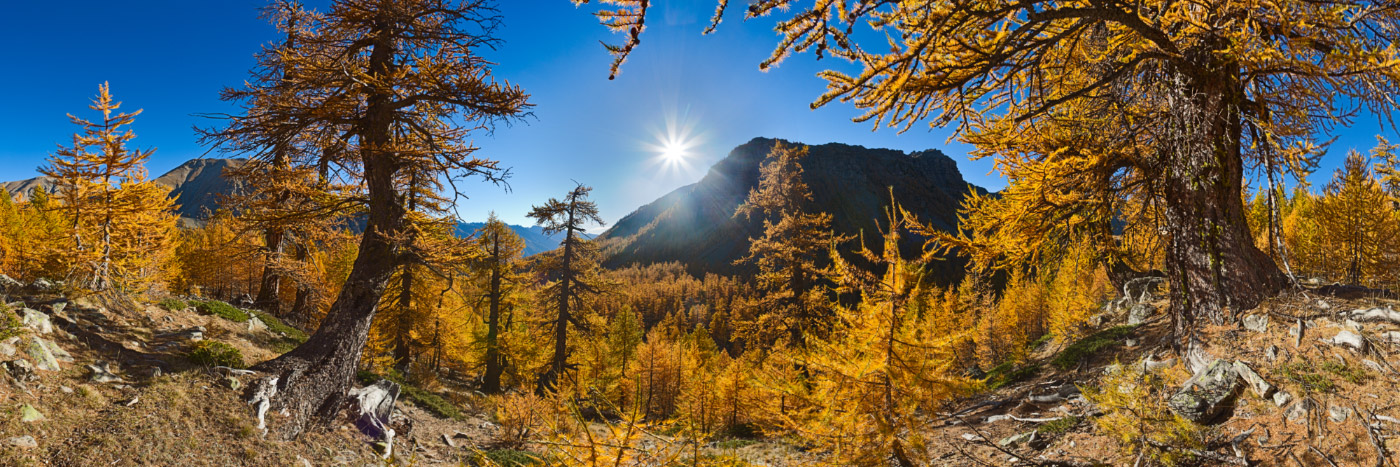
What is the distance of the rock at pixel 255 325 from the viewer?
11773 mm

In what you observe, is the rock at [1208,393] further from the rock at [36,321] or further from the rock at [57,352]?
the rock at [36,321]

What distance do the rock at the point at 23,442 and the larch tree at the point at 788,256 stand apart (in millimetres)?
13549

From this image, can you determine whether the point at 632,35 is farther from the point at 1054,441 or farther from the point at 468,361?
the point at 468,361

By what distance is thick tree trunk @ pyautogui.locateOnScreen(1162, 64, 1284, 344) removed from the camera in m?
5.25

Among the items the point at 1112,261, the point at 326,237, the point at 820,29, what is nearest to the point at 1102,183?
the point at 1112,261

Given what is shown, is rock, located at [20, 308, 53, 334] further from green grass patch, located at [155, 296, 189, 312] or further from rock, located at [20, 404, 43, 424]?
green grass patch, located at [155, 296, 189, 312]

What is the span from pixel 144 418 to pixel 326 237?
8.20 metres

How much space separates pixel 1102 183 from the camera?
641 centimetres

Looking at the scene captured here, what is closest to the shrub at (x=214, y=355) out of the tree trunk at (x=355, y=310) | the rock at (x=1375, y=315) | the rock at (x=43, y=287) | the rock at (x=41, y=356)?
the tree trunk at (x=355, y=310)

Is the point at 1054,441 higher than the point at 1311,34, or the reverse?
the point at 1311,34

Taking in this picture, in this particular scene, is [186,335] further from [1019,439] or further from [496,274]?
[1019,439]

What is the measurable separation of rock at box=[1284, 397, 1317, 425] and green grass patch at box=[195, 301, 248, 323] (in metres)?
19.1

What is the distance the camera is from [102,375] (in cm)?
528

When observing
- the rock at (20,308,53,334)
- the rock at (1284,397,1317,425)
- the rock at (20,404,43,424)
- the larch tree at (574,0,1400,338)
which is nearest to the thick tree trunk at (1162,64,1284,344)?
the larch tree at (574,0,1400,338)
